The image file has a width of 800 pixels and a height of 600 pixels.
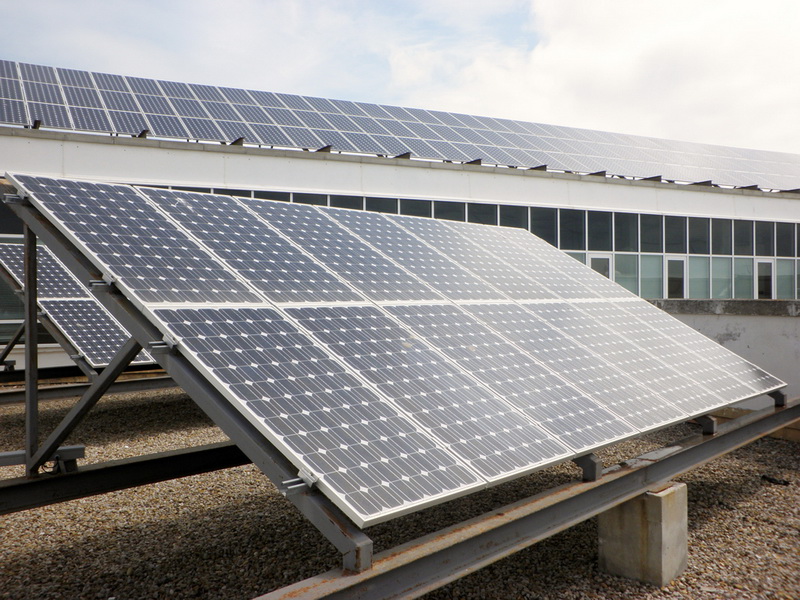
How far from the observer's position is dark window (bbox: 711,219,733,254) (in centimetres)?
2922

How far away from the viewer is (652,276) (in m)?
27.9

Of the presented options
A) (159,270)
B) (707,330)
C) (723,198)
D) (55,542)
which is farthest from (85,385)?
(723,198)

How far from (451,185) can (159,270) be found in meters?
18.6

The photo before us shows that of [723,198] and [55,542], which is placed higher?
[723,198]

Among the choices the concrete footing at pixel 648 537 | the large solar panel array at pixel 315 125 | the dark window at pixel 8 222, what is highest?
the large solar panel array at pixel 315 125

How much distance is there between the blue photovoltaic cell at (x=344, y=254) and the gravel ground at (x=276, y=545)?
2.73 m

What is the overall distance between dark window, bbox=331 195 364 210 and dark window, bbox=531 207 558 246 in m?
6.94

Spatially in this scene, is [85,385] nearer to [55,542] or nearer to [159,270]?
[55,542]

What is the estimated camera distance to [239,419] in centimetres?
427

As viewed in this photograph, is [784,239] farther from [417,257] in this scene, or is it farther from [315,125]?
[417,257]

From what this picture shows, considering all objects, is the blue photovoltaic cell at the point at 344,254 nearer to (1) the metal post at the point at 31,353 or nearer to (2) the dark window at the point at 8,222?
(1) the metal post at the point at 31,353

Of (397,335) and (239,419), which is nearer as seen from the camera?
(239,419)

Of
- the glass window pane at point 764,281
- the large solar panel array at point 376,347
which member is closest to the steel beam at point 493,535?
the large solar panel array at point 376,347

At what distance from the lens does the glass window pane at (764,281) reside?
30625mm
